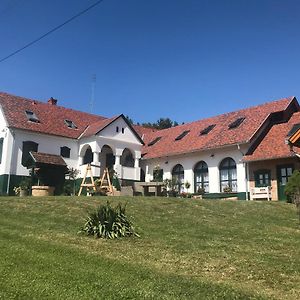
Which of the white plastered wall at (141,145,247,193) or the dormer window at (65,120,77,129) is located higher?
the dormer window at (65,120,77,129)

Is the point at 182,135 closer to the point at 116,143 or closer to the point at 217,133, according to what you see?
the point at 217,133

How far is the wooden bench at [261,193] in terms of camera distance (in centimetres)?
2608

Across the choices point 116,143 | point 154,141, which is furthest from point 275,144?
point 154,141

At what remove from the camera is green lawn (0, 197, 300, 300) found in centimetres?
631

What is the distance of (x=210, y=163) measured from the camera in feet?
100

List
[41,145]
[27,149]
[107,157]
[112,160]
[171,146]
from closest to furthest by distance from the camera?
[27,149] < [41,145] < [171,146] < [112,160] < [107,157]

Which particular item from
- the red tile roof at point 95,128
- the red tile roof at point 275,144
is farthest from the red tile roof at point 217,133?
the red tile roof at point 95,128

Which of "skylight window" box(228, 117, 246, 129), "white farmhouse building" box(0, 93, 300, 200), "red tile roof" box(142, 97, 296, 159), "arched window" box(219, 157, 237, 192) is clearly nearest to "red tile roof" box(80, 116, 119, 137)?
"white farmhouse building" box(0, 93, 300, 200)

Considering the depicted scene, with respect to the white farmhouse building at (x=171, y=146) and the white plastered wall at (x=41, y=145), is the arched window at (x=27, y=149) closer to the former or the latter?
the white farmhouse building at (x=171, y=146)

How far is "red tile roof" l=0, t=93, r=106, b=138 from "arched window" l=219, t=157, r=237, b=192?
12486 millimetres

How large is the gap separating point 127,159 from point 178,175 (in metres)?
5.29

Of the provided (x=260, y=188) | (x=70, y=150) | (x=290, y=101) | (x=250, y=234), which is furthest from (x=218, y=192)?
(x=250, y=234)

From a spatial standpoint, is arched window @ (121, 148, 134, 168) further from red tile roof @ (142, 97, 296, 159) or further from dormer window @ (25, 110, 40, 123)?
dormer window @ (25, 110, 40, 123)

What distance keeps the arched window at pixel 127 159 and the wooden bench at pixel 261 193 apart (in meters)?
12.2
